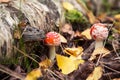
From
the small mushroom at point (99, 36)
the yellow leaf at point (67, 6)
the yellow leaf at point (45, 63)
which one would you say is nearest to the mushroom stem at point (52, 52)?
the yellow leaf at point (45, 63)

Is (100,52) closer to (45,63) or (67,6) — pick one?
(45,63)

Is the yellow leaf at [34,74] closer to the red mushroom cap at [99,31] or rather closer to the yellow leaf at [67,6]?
the red mushroom cap at [99,31]

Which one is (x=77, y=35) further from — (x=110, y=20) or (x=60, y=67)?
(x=110, y=20)

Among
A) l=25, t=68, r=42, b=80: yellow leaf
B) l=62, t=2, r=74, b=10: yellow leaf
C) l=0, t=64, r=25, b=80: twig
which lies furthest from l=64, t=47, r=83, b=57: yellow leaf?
l=62, t=2, r=74, b=10: yellow leaf

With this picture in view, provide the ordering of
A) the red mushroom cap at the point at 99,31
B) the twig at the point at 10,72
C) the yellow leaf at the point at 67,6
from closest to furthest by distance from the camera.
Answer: the twig at the point at 10,72, the red mushroom cap at the point at 99,31, the yellow leaf at the point at 67,6

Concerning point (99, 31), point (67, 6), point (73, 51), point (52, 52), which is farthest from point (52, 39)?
point (67, 6)

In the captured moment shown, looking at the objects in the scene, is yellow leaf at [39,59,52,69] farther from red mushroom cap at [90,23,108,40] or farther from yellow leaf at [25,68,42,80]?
red mushroom cap at [90,23,108,40]

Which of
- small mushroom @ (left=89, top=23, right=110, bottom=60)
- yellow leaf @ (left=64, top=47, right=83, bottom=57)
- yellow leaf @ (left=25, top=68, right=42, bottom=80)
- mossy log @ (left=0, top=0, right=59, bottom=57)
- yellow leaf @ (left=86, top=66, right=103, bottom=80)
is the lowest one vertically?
yellow leaf @ (left=86, top=66, right=103, bottom=80)
